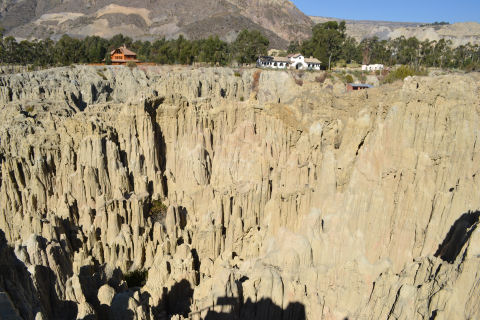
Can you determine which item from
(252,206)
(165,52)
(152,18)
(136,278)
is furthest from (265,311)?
(152,18)

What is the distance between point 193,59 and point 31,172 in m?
47.2

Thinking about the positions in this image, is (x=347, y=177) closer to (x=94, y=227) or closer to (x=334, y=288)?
(x=334, y=288)

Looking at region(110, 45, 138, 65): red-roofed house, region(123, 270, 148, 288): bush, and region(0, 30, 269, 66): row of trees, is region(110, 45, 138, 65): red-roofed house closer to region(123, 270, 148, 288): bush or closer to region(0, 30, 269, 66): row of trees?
region(0, 30, 269, 66): row of trees

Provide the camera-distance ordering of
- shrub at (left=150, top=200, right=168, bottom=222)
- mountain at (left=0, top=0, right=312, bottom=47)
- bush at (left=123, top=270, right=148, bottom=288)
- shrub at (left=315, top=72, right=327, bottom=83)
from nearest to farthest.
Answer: bush at (left=123, top=270, right=148, bottom=288), shrub at (left=150, top=200, right=168, bottom=222), shrub at (left=315, top=72, right=327, bottom=83), mountain at (left=0, top=0, right=312, bottom=47)

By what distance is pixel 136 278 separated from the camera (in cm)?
1734

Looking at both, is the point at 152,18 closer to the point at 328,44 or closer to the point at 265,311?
the point at 328,44

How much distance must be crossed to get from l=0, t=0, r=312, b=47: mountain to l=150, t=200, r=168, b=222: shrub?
94488 millimetres

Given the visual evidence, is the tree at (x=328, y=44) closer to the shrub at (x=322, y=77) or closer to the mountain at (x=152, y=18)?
the shrub at (x=322, y=77)

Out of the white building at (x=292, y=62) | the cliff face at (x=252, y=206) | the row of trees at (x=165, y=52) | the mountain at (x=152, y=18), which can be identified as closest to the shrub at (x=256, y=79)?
the white building at (x=292, y=62)

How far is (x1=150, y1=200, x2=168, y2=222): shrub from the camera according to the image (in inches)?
824

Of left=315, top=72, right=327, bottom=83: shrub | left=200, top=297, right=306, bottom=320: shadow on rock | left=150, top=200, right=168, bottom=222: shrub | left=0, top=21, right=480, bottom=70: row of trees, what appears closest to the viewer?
left=200, top=297, right=306, bottom=320: shadow on rock

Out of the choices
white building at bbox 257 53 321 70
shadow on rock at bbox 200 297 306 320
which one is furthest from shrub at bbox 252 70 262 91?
shadow on rock at bbox 200 297 306 320

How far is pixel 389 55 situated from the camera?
64625mm

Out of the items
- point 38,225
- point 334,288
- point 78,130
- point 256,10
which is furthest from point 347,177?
point 256,10
